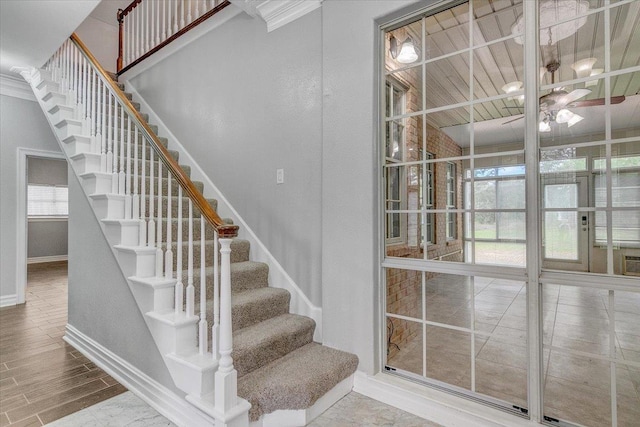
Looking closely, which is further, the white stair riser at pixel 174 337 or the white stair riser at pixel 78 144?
the white stair riser at pixel 78 144

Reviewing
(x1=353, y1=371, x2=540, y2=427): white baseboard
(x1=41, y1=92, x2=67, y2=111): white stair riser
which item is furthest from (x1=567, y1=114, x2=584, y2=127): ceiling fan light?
(x1=41, y1=92, x2=67, y2=111): white stair riser

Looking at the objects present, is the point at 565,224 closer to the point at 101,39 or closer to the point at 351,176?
the point at 351,176

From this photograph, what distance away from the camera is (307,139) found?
268 centimetres

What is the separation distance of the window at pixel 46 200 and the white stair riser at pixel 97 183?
7321 mm

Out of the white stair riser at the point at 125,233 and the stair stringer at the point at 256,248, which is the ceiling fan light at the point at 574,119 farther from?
the white stair riser at the point at 125,233

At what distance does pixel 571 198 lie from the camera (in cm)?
170

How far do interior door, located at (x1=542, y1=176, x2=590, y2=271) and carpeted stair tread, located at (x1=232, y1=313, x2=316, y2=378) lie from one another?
5.34 ft

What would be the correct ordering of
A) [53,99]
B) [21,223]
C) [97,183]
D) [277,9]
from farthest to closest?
[21,223]
[53,99]
[277,9]
[97,183]

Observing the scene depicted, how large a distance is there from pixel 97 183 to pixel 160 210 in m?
0.89

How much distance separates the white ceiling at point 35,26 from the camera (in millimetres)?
2586

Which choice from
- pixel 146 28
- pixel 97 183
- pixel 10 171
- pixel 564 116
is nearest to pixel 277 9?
pixel 97 183

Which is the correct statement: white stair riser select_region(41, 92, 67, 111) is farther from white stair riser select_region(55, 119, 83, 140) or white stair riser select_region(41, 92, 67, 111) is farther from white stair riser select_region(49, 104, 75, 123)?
white stair riser select_region(55, 119, 83, 140)

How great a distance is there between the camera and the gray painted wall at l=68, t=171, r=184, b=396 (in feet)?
7.36

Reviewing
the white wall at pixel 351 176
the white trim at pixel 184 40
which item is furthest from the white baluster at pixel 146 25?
the white wall at pixel 351 176
